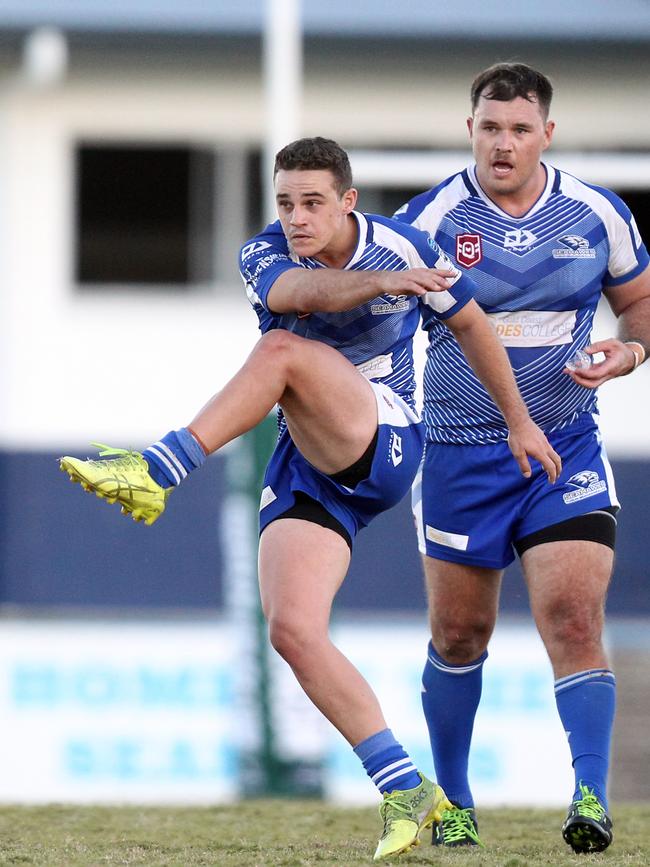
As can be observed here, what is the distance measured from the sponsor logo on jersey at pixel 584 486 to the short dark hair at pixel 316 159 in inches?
45.2

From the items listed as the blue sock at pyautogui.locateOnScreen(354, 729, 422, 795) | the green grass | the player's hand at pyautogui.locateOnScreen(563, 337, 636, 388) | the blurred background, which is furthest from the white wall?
the blue sock at pyautogui.locateOnScreen(354, 729, 422, 795)

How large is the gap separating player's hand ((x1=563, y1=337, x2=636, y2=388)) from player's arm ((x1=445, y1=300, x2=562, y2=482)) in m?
0.20

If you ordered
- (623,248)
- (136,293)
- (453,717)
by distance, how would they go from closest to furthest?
(623,248) < (453,717) < (136,293)

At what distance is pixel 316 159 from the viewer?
4.39 metres

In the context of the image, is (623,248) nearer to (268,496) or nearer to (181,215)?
(268,496)

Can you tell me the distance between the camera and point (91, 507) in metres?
13.3

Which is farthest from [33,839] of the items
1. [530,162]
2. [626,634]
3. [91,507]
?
[91,507]

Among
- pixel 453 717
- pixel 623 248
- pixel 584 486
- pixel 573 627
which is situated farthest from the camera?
pixel 453 717

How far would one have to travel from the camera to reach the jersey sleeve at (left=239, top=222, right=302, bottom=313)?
441 centimetres

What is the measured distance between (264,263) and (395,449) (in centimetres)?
64

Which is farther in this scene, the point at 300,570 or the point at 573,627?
the point at 573,627

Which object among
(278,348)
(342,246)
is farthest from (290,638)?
(342,246)

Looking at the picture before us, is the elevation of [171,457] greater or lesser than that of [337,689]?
greater

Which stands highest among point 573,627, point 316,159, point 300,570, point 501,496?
point 316,159
